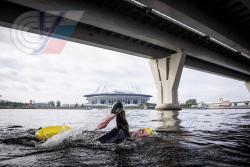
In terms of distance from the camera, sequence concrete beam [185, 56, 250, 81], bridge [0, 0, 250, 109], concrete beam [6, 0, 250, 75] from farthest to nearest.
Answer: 1. concrete beam [185, 56, 250, 81]
2. bridge [0, 0, 250, 109]
3. concrete beam [6, 0, 250, 75]

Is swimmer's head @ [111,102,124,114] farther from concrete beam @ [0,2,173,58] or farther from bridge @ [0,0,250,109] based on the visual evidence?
concrete beam @ [0,2,173,58]

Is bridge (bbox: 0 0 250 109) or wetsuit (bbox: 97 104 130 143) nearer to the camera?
wetsuit (bbox: 97 104 130 143)

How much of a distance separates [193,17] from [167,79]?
63.2ft

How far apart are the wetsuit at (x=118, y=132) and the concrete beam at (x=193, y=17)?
1060cm

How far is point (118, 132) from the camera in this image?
7512mm

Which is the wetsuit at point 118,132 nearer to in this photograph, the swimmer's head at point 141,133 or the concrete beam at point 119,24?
the swimmer's head at point 141,133

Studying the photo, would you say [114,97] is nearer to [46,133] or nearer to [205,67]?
[205,67]

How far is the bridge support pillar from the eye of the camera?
35.6 meters

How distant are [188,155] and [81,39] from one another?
71.8 feet

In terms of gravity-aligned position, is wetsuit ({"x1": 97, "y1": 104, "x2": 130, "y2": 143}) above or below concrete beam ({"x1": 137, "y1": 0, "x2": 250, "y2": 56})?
below

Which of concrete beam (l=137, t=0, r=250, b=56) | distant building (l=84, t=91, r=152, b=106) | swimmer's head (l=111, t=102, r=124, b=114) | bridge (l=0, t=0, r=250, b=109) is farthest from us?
distant building (l=84, t=91, r=152, b=106)

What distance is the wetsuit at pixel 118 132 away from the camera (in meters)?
7.30

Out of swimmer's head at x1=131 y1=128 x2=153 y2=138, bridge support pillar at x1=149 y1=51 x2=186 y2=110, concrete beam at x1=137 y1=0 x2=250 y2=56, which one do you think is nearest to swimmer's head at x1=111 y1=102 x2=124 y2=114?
swimmer's head at x1=131 y1=128 x2=153 y2=138

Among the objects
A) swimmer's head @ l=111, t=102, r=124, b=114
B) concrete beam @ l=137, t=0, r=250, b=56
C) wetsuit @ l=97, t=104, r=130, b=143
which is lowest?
wetsuit @ l=97, t=104, r=130, b=143
